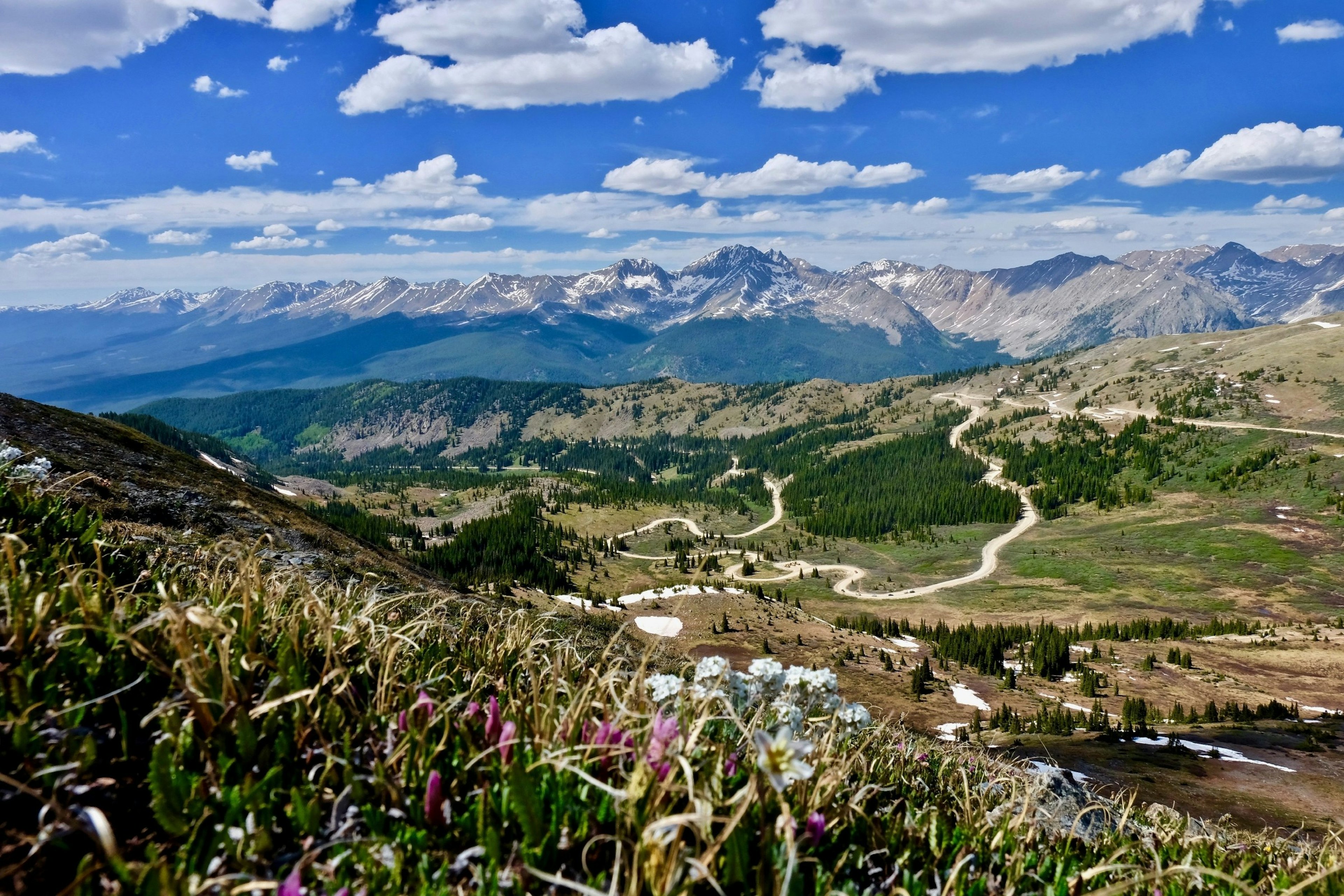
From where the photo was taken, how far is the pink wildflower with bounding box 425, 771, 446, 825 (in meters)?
2.84

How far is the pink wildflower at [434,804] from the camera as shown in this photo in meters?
2.84

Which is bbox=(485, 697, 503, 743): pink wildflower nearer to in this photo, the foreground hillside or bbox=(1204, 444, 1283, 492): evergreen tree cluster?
the foreground hillside

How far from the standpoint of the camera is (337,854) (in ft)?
8.73

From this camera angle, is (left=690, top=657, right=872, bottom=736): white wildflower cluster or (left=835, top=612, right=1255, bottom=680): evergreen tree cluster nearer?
(left=690, top=657, right=872, bottom=736): white wildflower cluster

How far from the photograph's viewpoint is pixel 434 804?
286 cm

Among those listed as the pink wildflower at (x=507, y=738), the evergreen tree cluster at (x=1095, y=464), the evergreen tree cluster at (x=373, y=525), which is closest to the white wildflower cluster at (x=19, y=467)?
the pink wildflower at (x=507, y=738)

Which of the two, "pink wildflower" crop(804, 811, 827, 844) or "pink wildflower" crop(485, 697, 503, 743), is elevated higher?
"pink wildflower" crop(485, 697, 503, 743)

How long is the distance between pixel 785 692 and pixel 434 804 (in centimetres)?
425

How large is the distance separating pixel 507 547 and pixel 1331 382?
22813cm

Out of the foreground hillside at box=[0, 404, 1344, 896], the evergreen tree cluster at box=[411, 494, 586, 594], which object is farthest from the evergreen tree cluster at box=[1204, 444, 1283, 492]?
the foreground hillside at box=[0, 404, 1344, 896]

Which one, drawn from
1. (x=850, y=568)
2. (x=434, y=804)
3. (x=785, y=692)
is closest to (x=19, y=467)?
(x=434, y=804)

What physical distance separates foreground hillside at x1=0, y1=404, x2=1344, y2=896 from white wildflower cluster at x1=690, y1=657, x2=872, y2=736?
47 cm

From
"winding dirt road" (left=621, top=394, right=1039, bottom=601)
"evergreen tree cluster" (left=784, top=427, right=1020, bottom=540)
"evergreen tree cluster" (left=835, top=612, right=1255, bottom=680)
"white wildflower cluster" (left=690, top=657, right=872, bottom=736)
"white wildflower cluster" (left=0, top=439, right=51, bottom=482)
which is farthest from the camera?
"evergreen tree cluster" (left=784, top=427, right=1020, bottom=540)

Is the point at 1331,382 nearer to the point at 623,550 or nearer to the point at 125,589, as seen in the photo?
→ the point at 623,550
